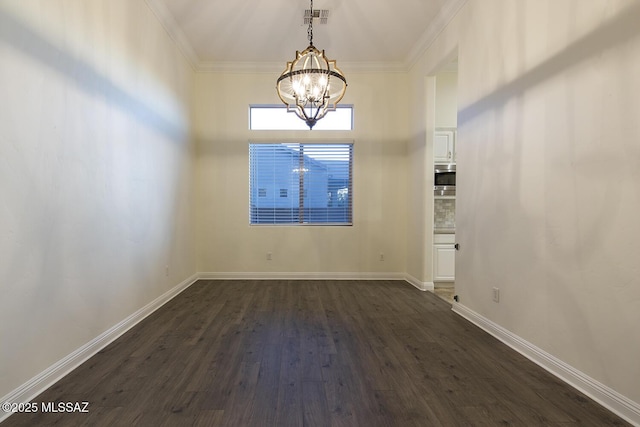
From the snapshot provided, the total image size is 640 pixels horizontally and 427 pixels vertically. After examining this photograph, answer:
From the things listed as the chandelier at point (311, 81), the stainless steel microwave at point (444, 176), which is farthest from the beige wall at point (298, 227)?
the chandelier at point (311, 81)

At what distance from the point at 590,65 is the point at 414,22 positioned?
2.52 metres

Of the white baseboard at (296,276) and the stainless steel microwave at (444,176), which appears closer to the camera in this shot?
the stainless steel microwave at (444,176)

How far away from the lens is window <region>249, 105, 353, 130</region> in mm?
5031

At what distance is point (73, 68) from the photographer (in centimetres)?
222

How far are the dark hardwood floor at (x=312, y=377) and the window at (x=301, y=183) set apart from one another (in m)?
2.07

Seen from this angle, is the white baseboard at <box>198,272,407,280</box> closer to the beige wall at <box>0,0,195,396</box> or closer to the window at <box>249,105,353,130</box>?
the beige wall at <box>0,0,195,396</box>

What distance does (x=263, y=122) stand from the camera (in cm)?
505

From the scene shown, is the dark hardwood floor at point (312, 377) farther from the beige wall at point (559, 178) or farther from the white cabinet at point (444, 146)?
the white cabinet at point (444, 146)

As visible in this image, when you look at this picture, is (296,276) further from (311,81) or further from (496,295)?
(311,81)

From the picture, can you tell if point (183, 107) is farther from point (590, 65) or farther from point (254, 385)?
point (590, 65)

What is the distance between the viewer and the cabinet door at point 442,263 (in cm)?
459

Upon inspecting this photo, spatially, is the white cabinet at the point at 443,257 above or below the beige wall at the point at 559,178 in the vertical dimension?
below

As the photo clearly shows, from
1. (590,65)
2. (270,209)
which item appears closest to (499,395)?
(590,65)

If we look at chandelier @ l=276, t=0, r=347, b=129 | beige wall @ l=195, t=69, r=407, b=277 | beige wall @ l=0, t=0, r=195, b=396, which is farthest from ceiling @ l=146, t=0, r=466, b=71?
chandelier @ l=276, t=0, r=347, b=129
